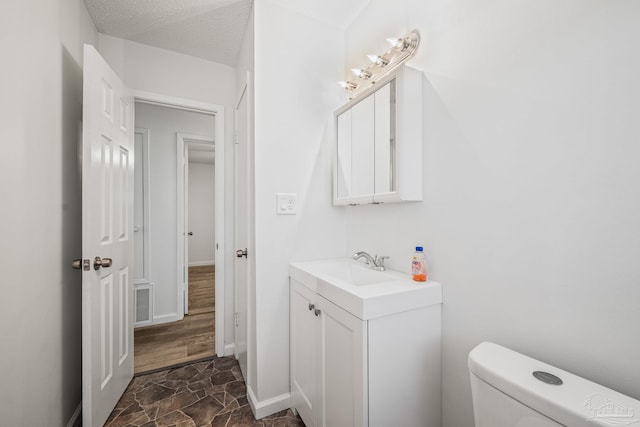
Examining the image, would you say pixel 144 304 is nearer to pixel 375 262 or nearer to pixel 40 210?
pixel 40 210

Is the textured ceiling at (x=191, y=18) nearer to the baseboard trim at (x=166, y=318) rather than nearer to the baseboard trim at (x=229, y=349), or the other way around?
the baseboard trim at (x=229, y=349)

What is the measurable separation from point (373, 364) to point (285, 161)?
1.19 metres

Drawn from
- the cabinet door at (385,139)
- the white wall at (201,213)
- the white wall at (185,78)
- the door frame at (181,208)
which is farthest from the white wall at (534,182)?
the white wall at (201,213)

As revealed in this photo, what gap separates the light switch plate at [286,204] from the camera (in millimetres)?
1599

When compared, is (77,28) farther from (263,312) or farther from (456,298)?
(456,298)

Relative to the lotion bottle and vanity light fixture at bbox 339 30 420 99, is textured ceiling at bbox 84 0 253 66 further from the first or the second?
the lotion bottle

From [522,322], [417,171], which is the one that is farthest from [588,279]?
[417,171]

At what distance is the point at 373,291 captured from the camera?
1018mm

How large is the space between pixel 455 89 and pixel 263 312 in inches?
59.6

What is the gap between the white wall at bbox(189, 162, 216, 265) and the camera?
6.13m

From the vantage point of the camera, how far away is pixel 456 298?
1.08 m

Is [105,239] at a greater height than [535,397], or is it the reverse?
[105,239]

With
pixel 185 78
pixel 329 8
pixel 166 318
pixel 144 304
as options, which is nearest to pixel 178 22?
pixel 185 78

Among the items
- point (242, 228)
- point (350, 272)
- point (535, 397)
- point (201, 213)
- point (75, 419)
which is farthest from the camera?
point (201, 213)
